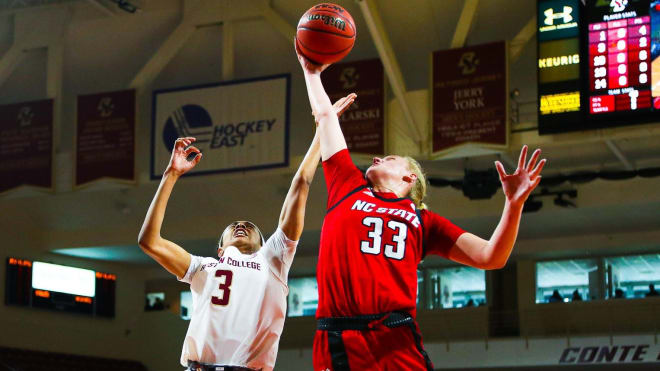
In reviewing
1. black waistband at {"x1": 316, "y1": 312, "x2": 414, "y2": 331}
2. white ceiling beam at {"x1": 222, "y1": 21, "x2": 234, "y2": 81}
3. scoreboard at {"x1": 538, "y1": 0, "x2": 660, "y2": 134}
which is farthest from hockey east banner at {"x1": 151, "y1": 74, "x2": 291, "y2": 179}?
black waistband at {"x1": 316, "y1": 312, "x2": 414, "y2": 331}

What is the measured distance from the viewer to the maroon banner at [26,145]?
65.0 ft

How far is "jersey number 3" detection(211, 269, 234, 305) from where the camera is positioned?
5.71 meters

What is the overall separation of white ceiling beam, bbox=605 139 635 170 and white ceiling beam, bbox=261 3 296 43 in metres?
6.67

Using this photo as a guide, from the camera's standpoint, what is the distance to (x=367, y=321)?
412 centimetres

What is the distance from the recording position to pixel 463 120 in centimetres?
1683

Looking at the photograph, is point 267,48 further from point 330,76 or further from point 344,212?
point 344,212

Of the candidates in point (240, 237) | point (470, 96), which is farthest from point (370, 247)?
point (470, 96)

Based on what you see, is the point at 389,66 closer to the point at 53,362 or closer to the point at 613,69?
the point at 613,69

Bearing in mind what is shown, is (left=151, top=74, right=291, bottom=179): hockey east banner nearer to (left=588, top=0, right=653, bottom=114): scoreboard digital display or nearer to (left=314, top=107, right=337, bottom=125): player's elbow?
(left=588, top=0, right=653, bottom=114): scoreboard digital display

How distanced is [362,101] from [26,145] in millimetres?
7318

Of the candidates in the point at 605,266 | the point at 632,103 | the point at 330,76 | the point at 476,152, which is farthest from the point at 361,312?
the point at 605,266

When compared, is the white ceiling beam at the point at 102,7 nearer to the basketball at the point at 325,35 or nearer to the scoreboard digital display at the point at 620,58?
the scoreboard digital display at the point at 620,58

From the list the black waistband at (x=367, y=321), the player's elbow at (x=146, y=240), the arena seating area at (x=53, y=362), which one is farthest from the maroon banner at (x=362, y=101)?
the black waistband at (x=367, y=321)

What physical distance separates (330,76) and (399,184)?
546 inches
